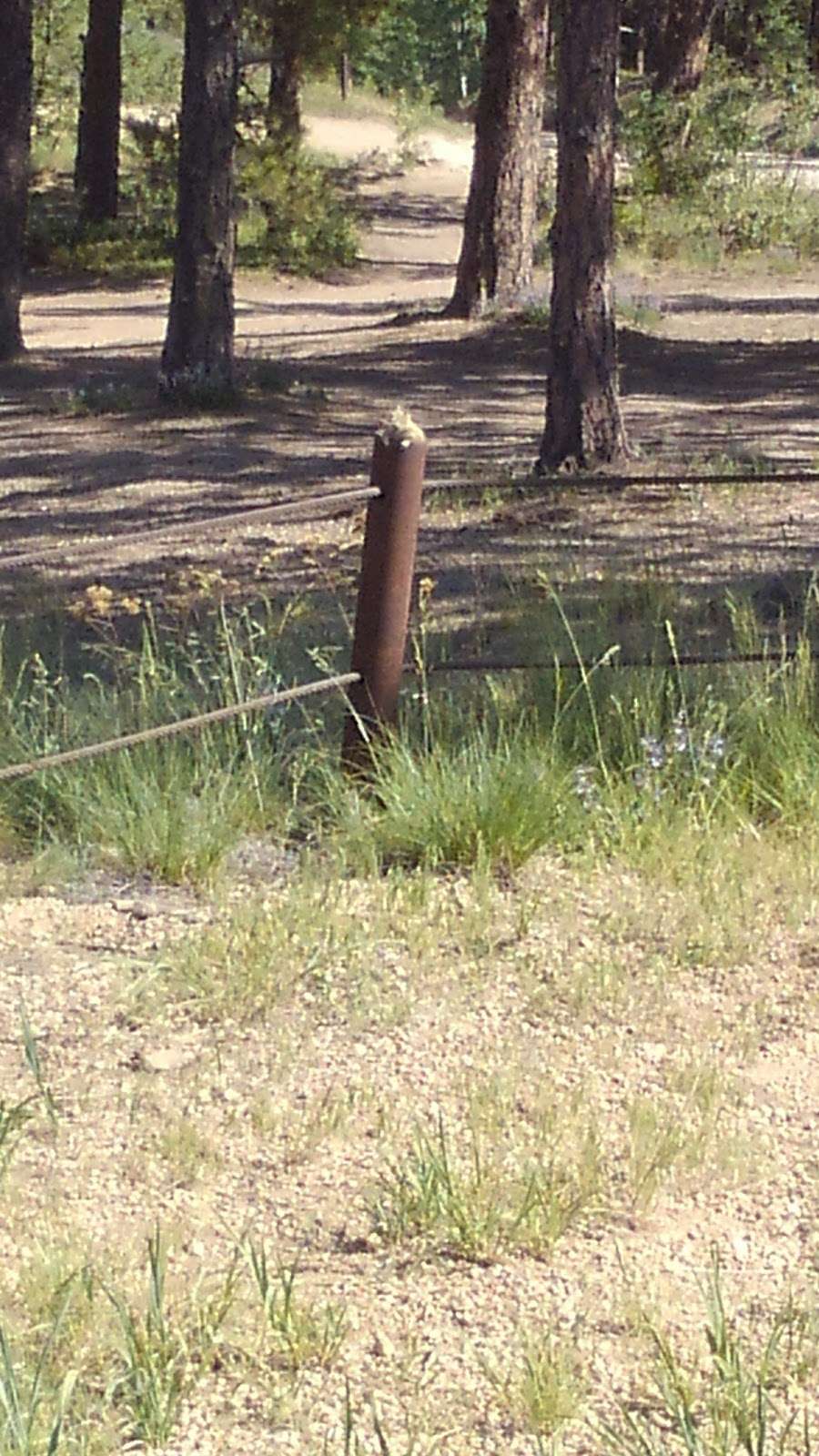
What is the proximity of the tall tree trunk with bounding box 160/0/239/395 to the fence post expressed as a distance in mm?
8527

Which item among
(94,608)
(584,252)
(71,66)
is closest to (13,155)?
(584,252)

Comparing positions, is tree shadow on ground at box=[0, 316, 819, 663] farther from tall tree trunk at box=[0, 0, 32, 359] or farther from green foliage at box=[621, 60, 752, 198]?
green foliage at box=[621, 60, 752, 198]

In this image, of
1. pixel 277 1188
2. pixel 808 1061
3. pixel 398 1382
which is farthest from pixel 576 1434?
pixel 808 1061

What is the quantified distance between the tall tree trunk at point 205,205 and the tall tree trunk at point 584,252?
10.9ft

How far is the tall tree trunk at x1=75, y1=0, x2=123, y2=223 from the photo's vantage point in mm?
27375

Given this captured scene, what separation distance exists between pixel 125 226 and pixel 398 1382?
25822 mm

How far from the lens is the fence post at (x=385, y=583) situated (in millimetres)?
5312

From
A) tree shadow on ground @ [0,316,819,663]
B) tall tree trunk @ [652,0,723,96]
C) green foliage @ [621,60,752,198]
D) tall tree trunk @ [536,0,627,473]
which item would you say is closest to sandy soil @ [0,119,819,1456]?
tree shadow on ground @ [0,316,819,663]

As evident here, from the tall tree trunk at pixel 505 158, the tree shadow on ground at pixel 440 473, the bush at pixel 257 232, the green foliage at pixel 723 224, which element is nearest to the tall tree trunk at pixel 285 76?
the bush at pixel 257 232

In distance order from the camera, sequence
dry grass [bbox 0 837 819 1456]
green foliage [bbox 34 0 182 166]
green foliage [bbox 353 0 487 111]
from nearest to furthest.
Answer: dry grass [bbox 0 837 819 1456]
green foliage [bbox 34 0 182 166]
green foliage [bbox 353 0 487 111]

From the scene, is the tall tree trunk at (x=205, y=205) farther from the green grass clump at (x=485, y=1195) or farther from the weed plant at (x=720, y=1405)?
the weed plant at (x=720, y=1405)

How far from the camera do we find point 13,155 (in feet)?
53.1

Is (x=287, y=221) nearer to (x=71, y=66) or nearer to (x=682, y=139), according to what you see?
(x=682, y=139)

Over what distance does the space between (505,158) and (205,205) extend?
445 centimetres
